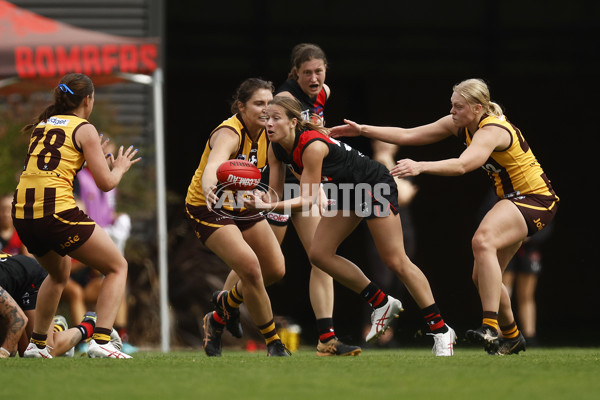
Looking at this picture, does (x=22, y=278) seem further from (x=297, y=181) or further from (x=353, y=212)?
(x=353, y=212)

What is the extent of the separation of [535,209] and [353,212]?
4.08ft

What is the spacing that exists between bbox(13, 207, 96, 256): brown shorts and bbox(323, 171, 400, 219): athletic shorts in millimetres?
1690

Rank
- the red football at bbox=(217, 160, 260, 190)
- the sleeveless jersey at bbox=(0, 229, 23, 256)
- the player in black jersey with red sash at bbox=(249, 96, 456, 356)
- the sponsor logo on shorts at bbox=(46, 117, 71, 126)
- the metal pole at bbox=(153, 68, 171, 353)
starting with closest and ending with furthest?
the sponsor logo on shorts at bbox=(46, 117, 71, 126) < the red football at bbox=(217, 160, 260, 190) < the player in black jersey with red sash at bbox=(249, 96, 456, 356) < the sleeveless jersey at bbox=(0, 229, 23, 256) < the metal pole at bbox=(153, 68, 171, 353)

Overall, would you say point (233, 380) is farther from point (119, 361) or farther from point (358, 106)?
point (358, 106)

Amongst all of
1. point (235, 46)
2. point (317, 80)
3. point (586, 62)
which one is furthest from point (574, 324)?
point (317, 80)

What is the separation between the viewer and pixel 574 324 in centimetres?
1565

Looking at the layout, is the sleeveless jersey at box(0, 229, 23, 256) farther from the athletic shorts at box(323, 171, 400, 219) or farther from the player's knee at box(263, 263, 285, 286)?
the athletic shorts at box(323, 171, 400, 219)

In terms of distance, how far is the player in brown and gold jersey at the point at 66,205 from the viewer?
604 cm

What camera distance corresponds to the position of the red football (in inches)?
249

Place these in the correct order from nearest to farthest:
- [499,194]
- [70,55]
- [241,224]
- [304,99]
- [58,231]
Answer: [58,231] < [241,224] < [499,194] < [304,99] < [70,55]

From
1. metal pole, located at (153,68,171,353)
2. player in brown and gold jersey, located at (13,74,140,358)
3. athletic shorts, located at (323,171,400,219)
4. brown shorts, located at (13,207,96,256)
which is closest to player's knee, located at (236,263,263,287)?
athletic shorts, located at (323,171,400,219)

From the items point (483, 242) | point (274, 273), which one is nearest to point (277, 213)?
point (274, 273)

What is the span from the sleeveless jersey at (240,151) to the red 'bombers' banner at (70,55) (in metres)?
2.77

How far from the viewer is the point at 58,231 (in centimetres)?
601
